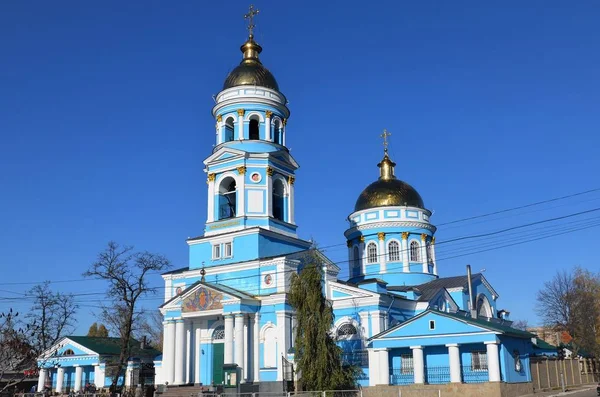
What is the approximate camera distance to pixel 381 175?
45.8 metres

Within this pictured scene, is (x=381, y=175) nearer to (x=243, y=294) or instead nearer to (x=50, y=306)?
(x=243, y=294)

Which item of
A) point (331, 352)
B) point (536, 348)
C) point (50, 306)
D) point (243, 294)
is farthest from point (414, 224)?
point (50, 306)

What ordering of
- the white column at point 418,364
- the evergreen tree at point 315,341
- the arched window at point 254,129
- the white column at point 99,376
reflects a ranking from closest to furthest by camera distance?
the evergreen tree at point 315,341 → the white column at point 418,364 → the arched window at point 254,129 → the white column at point 99,376

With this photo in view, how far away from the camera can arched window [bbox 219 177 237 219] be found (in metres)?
35.1

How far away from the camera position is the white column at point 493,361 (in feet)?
82.3

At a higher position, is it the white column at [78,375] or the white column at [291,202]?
the white column at [291,202]

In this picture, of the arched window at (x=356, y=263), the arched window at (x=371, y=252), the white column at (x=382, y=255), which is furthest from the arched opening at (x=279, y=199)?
the arched window at (x=356, y=263)

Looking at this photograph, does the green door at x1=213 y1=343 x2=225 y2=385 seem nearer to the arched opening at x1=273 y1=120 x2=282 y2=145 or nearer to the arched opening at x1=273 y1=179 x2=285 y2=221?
the arched opening at x1=273 y1=179 x2=285 y2=221

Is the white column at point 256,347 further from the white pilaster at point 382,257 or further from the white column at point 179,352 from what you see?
the white pilaster at point 382,257

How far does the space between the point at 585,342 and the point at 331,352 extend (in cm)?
2852

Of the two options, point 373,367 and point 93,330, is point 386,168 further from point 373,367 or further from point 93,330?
point 93,330

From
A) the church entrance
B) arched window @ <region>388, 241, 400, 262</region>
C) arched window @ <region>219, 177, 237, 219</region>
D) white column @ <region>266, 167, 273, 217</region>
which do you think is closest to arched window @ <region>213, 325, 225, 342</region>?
the church entrance

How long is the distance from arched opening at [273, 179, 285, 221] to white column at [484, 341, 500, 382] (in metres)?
13.7

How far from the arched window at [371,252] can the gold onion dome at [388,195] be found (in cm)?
254
